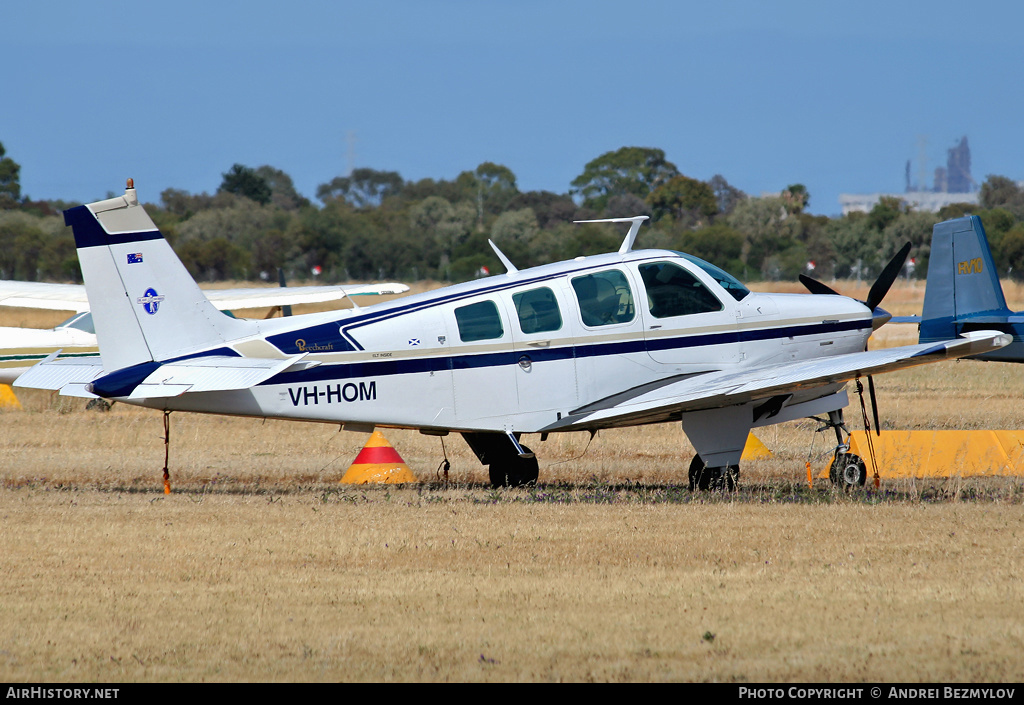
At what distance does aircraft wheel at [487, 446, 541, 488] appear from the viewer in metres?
12.4

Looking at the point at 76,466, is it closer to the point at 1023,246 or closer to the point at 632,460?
the point at 632,460

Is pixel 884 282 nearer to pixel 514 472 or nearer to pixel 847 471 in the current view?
pixel 847 471

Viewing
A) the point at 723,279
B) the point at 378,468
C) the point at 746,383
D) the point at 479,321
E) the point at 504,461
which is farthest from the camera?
the point at 378,468

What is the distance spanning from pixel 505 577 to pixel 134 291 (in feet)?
17.2

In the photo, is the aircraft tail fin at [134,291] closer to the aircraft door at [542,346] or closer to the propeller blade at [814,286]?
the aircraft door at [542,346]

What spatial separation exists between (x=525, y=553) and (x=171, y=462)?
7.49 metres

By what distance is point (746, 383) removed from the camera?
35.6 ft

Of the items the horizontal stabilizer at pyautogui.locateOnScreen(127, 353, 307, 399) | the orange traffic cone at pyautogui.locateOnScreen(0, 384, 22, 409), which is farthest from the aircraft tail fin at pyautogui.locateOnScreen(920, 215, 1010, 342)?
the orange traffic cone at pyautogui.locateOnScreen(0, 384, 22, 409)

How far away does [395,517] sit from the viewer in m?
9.82

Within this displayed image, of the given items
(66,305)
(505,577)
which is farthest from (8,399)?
(505,577)

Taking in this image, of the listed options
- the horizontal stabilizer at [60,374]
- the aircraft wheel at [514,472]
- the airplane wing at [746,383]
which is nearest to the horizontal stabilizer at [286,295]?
the horizontal stabilizer at [60,374]

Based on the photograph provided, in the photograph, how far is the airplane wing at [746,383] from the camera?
33.1 feet

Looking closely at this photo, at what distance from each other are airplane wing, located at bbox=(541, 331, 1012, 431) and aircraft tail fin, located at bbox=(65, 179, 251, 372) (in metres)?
3.62

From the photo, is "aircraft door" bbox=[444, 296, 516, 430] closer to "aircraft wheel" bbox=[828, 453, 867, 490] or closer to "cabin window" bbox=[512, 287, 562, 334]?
"cabin window" bbox=[512, 287, 562, 334]
